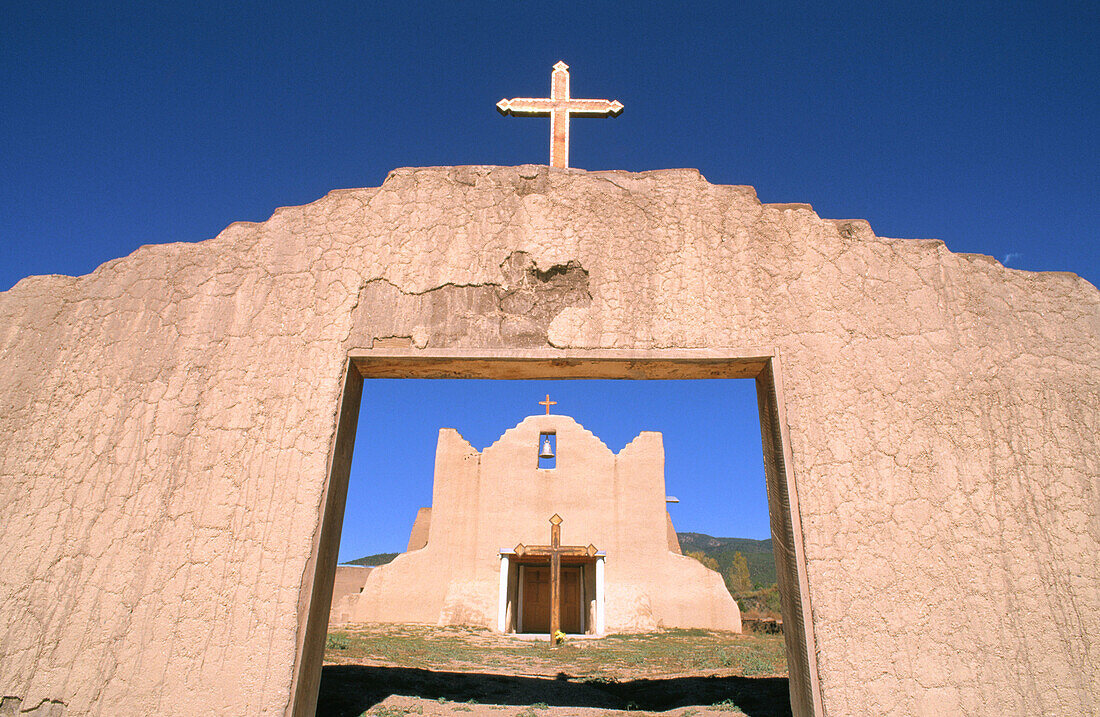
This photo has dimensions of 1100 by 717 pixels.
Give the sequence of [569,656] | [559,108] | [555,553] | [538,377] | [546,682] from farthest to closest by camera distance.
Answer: [555,553] < [569,656] < [546,682] < [559,108] < [538,377]

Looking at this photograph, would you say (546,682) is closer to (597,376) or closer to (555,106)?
(597,376)

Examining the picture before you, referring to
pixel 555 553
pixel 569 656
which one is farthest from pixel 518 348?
pixel 555 553

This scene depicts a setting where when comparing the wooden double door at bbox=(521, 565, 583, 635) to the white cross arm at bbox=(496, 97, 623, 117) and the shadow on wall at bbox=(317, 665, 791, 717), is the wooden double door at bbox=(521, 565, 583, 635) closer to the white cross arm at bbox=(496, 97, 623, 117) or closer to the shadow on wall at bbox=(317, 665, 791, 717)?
the shadow on wall at bbox=(317, 665, 791, 717)

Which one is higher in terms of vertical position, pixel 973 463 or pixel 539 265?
pixel 539 265

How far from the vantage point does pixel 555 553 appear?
14008 mm

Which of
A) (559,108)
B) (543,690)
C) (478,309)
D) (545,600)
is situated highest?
(559,108)

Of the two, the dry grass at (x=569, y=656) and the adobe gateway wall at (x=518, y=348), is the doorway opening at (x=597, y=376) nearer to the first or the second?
the adobe gateway wall at (x=518, y=348)

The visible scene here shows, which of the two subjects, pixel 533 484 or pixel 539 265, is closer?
pixel 539 265

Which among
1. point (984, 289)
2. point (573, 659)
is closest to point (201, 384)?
point (984, 289)

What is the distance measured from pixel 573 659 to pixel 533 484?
26.7 ft

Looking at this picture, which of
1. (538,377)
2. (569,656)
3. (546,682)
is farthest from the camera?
(569,656)

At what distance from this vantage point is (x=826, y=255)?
145 inches

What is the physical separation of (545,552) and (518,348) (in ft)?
39.6

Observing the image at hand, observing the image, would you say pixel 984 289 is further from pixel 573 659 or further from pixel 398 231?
pixel 573 659
